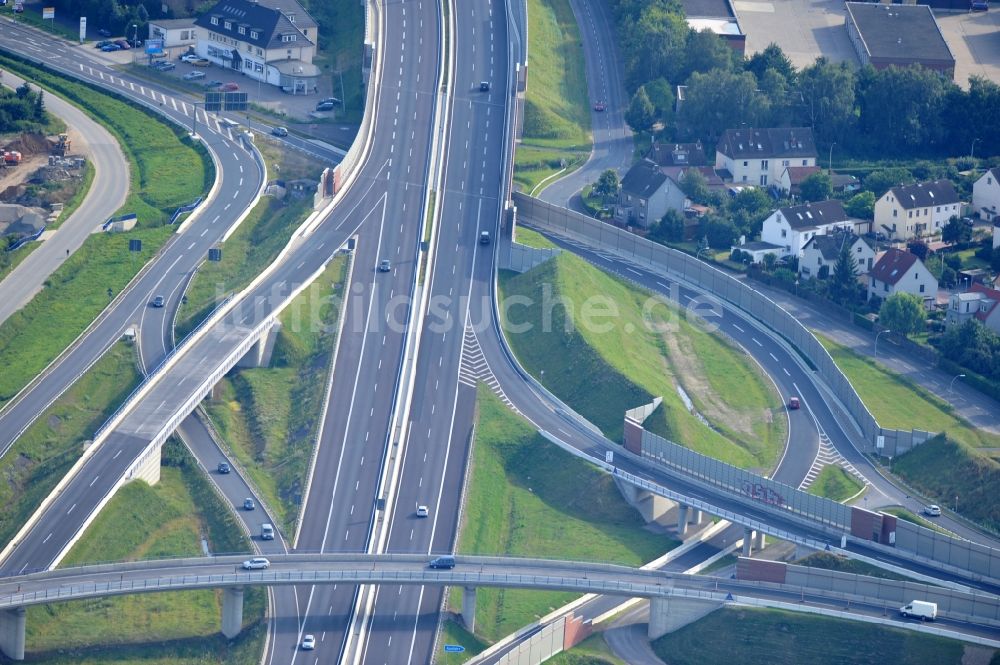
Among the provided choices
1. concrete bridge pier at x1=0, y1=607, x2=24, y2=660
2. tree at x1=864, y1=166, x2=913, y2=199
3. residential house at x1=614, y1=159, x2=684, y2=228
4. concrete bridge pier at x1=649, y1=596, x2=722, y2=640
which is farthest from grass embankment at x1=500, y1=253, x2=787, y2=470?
concrete bridge pier at x1=0, y1=607, x2=24, y2=660

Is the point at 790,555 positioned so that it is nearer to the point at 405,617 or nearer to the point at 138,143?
the point at 405,617

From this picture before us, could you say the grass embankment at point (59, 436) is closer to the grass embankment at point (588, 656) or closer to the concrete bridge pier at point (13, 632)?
the concrete bridge pier at point (13, 632)

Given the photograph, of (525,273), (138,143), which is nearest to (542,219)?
(525,273)

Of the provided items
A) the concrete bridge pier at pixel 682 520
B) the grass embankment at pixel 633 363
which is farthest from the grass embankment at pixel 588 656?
the grass embankment at pixel 633 363

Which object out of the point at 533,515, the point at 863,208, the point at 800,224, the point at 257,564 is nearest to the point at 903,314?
the point at 800,224

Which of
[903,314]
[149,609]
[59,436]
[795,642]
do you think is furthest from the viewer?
[903,314]

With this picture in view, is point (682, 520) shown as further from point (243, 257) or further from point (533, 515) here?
point (243, 257)
